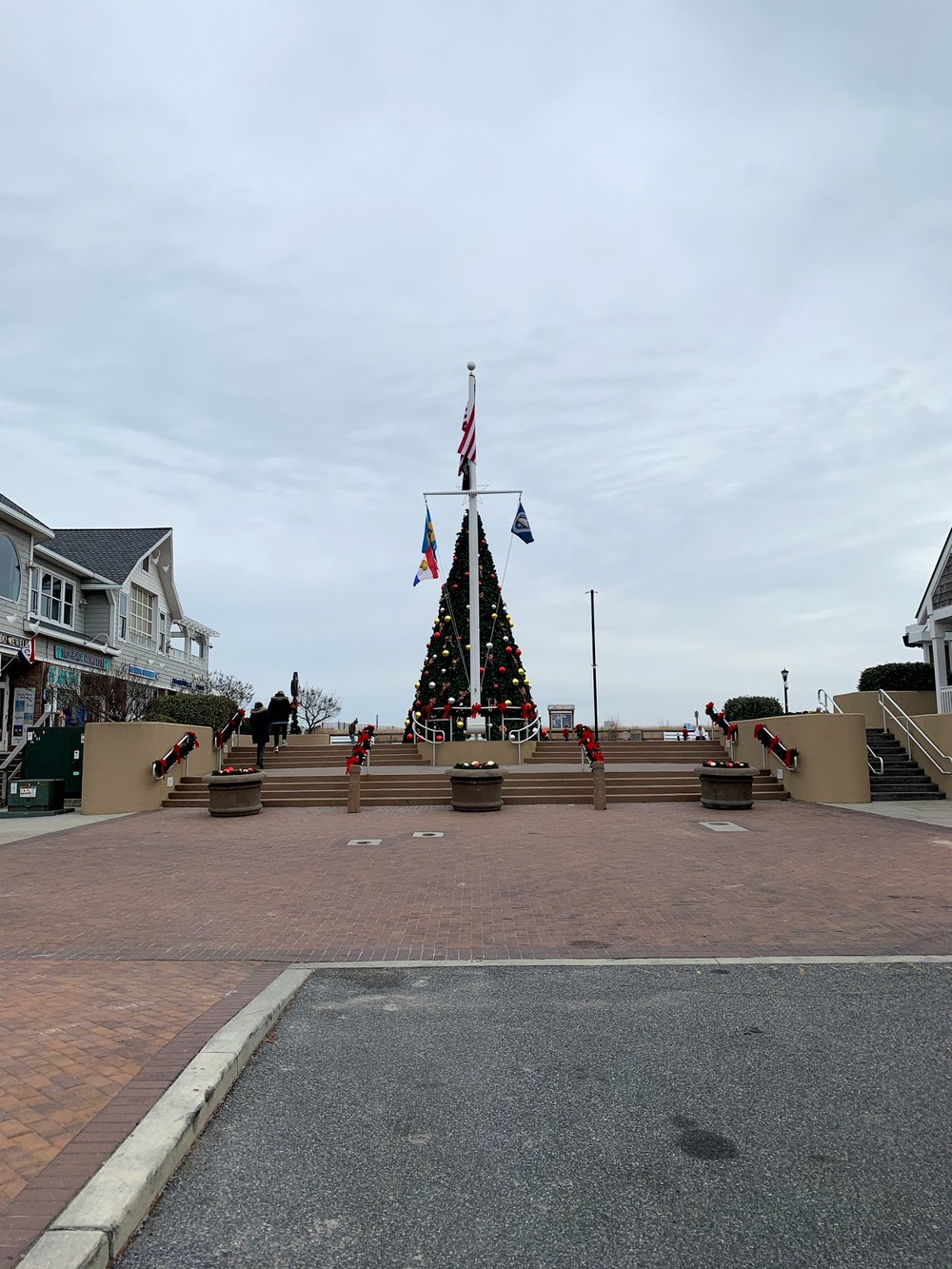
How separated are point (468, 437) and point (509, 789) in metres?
10.4

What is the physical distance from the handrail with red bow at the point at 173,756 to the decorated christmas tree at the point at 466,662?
8372 mm

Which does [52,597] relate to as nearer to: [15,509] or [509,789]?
[15,509]

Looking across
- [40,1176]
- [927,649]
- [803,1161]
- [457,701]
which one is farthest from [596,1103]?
[927,649]

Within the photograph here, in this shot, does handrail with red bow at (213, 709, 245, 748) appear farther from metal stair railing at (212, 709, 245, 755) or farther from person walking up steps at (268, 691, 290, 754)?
person walking up steps at (268, 691, 290, 754)

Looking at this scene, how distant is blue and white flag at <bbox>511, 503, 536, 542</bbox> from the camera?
25.2m

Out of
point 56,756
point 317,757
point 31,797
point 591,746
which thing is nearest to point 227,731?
point 317,757

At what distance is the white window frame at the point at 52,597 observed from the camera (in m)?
28.4

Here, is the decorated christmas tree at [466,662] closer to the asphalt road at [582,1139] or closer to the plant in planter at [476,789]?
the plant in planter at [476,789]

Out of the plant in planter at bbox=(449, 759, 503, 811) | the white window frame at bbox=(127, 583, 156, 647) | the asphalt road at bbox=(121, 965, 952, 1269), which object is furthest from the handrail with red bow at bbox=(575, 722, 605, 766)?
the white window frame at bbox=(127, 583, 156, 647)

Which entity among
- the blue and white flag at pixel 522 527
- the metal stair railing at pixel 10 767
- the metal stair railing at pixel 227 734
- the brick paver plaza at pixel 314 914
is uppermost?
the blue and white flag at pixel 522 527

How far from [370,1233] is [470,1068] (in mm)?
1576

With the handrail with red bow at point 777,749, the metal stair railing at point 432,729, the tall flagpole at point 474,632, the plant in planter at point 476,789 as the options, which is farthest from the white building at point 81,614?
the handrail with red bow at point 777,749

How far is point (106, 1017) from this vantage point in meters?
5.28

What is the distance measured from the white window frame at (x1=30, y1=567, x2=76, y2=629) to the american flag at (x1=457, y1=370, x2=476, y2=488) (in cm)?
1371
